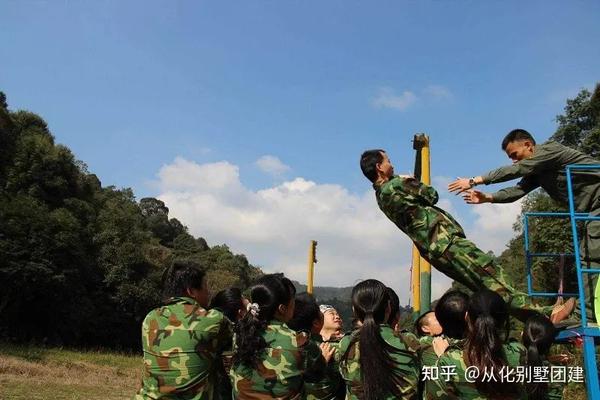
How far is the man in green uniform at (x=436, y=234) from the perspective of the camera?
364 centimetres

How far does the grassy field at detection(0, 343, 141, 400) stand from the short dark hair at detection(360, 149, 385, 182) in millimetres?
11037

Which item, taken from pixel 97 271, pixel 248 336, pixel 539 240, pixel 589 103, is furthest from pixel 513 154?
pixel 97 271

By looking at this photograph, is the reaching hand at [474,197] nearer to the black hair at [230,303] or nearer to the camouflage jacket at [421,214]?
the camouflage jacket at [421,214]

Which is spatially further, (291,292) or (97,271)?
(97,271)

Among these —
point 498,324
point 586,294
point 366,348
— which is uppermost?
point 586,294

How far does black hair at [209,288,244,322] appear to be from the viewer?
13.1 ft

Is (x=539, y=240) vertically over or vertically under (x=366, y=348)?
over

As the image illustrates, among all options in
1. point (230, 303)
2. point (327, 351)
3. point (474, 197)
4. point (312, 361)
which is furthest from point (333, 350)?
point (474, 197)

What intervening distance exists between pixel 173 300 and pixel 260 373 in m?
0.76

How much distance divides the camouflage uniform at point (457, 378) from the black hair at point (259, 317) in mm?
959

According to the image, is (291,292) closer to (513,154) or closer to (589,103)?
(513,154)

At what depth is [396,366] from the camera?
9.77 feet

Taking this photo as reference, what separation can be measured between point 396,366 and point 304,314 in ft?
2.97

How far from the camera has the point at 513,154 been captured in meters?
4.33
